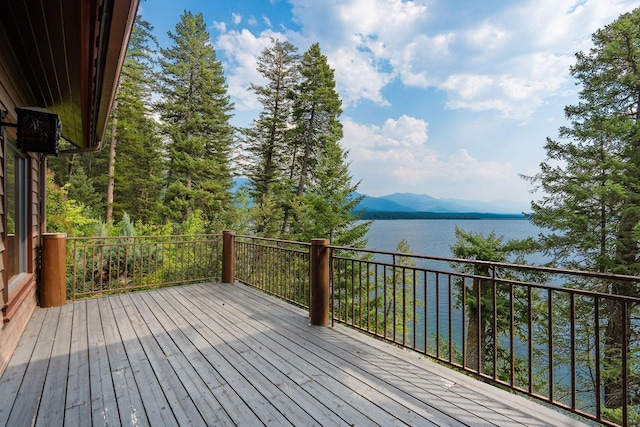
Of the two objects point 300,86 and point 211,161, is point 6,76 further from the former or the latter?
point 300,86

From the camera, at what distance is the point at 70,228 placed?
25.0ft

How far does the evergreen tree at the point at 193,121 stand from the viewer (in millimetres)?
13992

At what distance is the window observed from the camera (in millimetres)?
2949

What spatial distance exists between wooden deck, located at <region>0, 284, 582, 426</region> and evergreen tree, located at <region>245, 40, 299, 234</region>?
1276 centimetres

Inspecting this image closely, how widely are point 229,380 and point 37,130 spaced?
292 centimetres

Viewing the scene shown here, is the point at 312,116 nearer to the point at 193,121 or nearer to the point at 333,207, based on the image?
the point at 333,207

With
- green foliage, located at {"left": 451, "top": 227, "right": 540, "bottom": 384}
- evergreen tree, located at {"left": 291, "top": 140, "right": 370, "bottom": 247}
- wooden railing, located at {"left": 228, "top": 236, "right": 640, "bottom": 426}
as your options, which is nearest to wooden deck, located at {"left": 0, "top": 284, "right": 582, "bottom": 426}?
wooden railing, located at {"left": 228, "top": 236, "right": 640, "bottom": 426}

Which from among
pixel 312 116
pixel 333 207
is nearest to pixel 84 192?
pixel 312 116

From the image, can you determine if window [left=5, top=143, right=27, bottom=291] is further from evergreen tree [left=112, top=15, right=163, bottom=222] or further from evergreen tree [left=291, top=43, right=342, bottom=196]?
evergreen tree [left=291, top=43, right=342, bottom=196]

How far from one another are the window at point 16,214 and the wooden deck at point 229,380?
0.70 m

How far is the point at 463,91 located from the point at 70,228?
641 inches

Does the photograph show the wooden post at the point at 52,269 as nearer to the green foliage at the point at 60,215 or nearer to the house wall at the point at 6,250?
the house wall at the point at 6,250

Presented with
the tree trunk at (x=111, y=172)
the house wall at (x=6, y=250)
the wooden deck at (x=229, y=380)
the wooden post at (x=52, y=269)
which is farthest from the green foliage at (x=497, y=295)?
the tree trunk at (x=111, y=172)

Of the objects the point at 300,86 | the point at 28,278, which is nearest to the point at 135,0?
the point at 28,278
